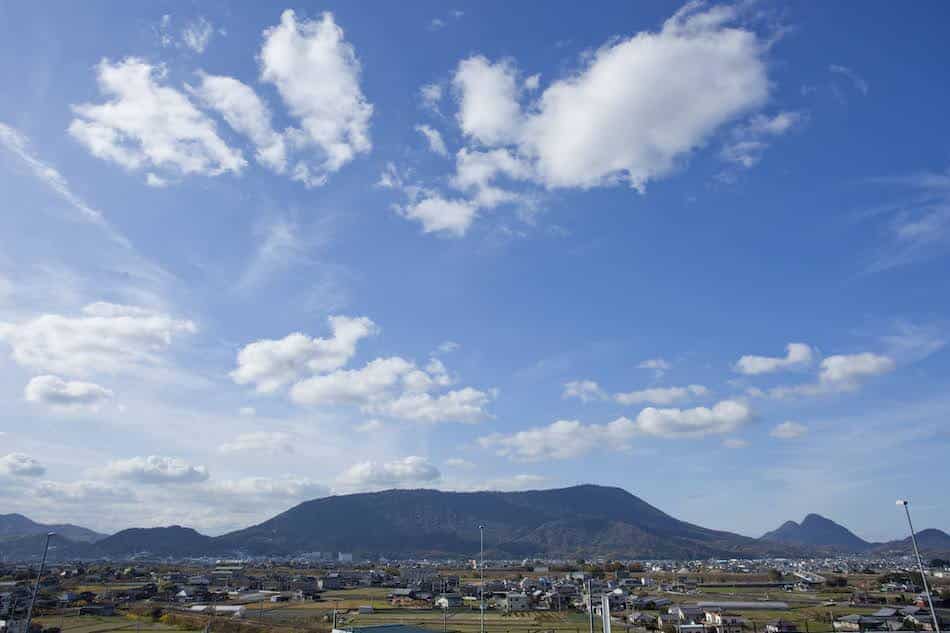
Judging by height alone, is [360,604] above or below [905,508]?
below

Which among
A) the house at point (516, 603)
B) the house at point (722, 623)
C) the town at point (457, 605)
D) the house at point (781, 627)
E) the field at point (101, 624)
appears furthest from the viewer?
the house at point (516, 603)

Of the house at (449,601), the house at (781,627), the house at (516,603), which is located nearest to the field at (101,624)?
the house at (449,601)

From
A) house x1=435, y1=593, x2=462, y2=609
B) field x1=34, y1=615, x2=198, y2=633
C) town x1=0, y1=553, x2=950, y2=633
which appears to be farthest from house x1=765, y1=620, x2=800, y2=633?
field x1=34, y1=615, x2=198, y2=633

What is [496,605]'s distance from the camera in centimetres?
6450

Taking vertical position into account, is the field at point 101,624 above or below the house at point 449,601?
above

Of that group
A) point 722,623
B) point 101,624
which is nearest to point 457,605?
point 722,623

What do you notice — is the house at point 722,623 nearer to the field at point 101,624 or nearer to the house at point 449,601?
the house at point 449,601

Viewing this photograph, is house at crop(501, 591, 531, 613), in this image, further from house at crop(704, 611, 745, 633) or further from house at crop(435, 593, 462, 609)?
house at crop(704, 611, 745, 633)

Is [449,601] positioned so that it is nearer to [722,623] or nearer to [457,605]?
[457,605]

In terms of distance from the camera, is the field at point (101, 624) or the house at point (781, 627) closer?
the house at point (781, 627)

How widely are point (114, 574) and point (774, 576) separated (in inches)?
4160

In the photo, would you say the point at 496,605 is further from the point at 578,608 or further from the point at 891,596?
the point at 891,596

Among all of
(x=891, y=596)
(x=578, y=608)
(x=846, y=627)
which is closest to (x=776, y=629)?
(x=846, y=627)

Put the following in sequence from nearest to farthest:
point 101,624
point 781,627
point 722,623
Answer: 1. point 781,627
2. point 722,623
3. point 101,624
